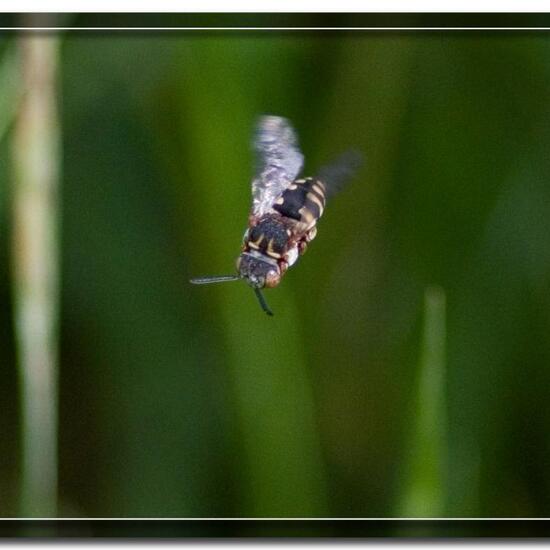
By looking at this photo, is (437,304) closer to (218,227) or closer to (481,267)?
(481,267)

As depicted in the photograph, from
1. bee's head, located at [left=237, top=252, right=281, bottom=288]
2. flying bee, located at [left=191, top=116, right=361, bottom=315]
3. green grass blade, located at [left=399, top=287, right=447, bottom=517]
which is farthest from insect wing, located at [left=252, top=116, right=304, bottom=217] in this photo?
green grass blade, located at [left=399, top=287, right=447, bottom=517]

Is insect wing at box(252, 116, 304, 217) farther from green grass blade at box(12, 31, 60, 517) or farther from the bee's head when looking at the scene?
green grass blade at box(12, 31, 60, 517)

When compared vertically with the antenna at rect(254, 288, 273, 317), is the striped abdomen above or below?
above

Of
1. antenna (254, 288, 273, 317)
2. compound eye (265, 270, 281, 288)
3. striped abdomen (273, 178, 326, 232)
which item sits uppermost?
striped abdomen (273, 178, 326, 232)

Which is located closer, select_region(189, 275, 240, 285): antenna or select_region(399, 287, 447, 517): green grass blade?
select_region(399, 287, 447, 517): green grass blade

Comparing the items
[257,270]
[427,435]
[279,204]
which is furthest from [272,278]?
[427,435]

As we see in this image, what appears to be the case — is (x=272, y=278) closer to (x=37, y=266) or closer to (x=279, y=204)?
(x=279, y=204)

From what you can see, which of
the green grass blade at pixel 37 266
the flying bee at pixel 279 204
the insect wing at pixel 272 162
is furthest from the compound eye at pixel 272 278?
the green grass blade at pixel 37 266
